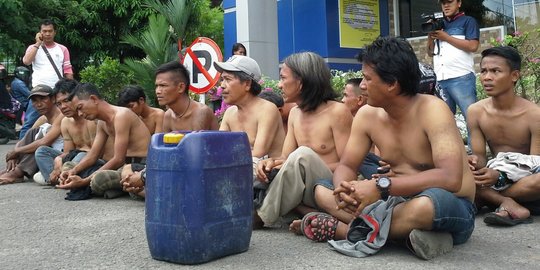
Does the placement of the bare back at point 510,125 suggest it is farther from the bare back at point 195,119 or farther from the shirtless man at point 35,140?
the shirtless man at point 35,140

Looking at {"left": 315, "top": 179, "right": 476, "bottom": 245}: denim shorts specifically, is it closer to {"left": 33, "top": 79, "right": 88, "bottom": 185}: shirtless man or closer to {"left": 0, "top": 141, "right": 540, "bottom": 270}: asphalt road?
{"left": 0, "top": 141, "right": 540, "bottom": 270}: asphalt road

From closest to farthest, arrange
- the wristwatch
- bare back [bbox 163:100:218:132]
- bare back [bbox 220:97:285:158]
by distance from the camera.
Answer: the wristwatch, bare back [bbox 220:97:285:158], bare back [bbox 163:100:218:132]

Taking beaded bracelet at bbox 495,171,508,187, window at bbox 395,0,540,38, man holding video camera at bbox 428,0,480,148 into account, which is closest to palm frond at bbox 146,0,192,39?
window at bbox 395,0,540,38

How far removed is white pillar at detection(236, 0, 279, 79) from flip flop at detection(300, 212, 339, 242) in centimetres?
677

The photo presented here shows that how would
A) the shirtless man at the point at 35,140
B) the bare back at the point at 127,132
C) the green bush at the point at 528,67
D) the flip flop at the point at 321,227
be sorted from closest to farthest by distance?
the flip flop at the point at 321,227, the bare back at the point at 127,132, the green bush at the point at 528,67, the shirtless man at the point at 35,140

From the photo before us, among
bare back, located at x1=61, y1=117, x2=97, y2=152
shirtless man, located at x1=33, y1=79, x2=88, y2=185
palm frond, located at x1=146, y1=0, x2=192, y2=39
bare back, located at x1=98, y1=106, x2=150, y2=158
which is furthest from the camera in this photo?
palm frond, located at x1=146, y1=0, x2=192, y2=39

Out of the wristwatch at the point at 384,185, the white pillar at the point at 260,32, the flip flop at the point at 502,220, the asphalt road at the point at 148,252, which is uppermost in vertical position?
the white pillar at the point at 260,32

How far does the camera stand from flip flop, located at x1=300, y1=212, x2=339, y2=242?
3.59 meters

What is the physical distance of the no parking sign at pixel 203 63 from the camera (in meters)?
7.03

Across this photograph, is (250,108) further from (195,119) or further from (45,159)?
(45,159)

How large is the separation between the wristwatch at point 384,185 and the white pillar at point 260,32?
7.39 m

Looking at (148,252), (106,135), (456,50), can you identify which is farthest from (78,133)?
(456,50)

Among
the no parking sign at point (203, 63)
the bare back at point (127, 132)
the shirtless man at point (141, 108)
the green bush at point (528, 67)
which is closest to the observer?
the bare back at point (127, 132)

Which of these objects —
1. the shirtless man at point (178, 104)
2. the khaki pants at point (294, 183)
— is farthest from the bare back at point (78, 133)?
the khaki pants at point (294, 183)
